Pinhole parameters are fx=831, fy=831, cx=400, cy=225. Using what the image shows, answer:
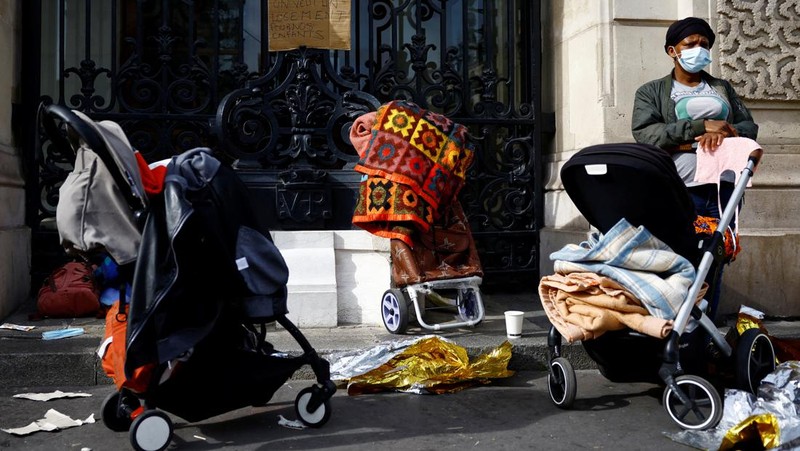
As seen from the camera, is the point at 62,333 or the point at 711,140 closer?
the point at 711,140

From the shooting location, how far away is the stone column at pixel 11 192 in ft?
18.9

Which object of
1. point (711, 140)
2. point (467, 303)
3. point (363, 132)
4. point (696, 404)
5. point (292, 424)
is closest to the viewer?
point (696, 404)

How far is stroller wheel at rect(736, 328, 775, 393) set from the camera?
412 centimetres

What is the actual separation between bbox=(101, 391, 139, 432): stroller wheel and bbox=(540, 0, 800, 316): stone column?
3.86 m

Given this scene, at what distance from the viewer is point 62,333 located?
17.1ft

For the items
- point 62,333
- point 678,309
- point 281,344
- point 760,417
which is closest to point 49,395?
point 62,333

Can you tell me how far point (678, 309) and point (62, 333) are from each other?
368 cm

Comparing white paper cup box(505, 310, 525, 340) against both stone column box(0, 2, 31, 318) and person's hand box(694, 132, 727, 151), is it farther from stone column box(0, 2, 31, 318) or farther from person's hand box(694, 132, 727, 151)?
stone column box(0, 2, 31, 318)

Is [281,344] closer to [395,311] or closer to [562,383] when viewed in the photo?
[395,311]

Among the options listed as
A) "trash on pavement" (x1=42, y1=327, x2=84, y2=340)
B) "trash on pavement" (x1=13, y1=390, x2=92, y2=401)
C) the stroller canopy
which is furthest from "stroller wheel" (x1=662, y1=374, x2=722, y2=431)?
"trash on pavement" (x1=42, y1=327, x2=84, y2=340)

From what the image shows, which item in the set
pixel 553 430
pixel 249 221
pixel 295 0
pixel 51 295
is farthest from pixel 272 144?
pixel 553 430

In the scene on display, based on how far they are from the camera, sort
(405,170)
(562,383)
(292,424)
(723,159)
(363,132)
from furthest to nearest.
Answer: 1. (363,132)
2. (405,170)
3. (723,159)
4. (562,383)
5. (292,424)

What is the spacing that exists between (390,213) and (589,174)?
1.71 metres

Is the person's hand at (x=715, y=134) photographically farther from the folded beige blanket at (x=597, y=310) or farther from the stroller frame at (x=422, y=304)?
the stroller frame at (x=422, y=304)
